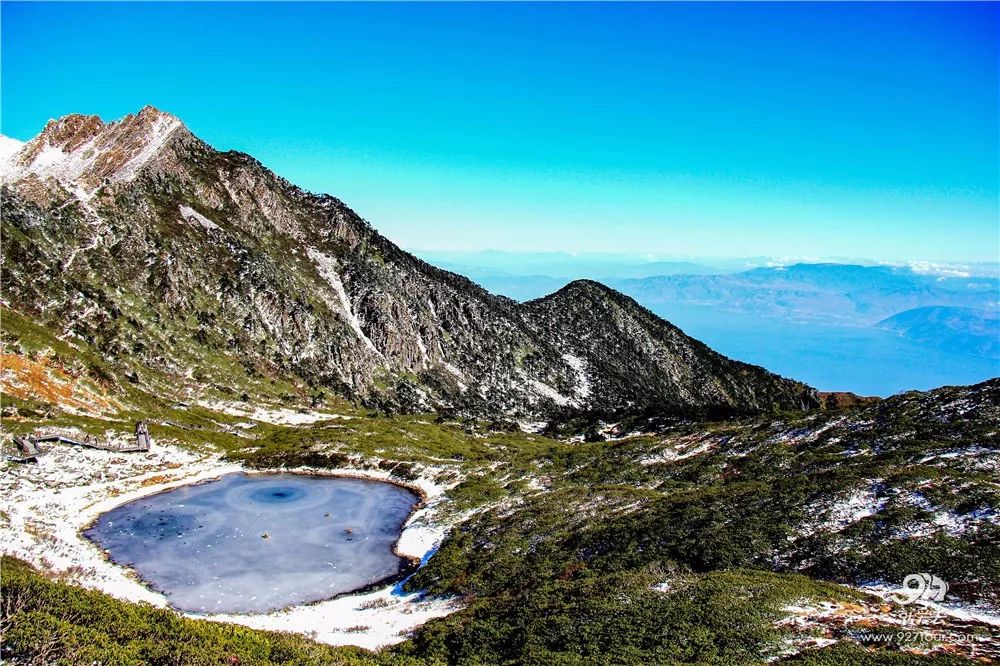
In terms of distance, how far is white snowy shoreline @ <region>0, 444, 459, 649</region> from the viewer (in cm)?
3612

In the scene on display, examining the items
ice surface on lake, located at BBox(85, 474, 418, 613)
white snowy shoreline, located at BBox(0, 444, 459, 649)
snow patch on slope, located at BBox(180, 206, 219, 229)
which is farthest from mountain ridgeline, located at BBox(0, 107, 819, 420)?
ice surface on lake, located at BBox(85, 474, 418, 613)

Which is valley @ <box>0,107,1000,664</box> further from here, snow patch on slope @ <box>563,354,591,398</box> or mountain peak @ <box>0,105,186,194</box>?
snow patch on slope @ <box>563,354,591,398</box>

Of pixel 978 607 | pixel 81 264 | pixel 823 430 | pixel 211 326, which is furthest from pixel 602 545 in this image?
pixel 81 264

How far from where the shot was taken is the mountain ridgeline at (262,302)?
10994 centimetres

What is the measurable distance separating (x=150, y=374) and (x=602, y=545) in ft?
297

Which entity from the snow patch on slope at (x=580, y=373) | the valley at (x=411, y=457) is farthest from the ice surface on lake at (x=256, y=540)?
the snow patch on slope at (x=580, y=373)

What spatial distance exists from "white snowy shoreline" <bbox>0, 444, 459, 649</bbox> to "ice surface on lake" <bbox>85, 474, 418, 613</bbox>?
4.85ft

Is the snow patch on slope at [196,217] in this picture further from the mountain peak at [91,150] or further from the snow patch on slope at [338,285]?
the snow patch on slope at [338,285]

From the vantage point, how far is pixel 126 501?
56.0 meters

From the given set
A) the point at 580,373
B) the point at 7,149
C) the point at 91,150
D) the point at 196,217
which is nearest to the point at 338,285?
the point at 196,217

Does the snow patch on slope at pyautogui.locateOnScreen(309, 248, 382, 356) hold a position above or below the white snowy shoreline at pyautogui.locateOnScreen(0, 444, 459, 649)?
above

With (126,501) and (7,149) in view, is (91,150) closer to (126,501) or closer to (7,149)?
(7,149)

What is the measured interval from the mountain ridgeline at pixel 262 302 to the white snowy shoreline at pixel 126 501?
39.3 meters

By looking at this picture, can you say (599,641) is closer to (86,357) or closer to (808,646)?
(808,646)
